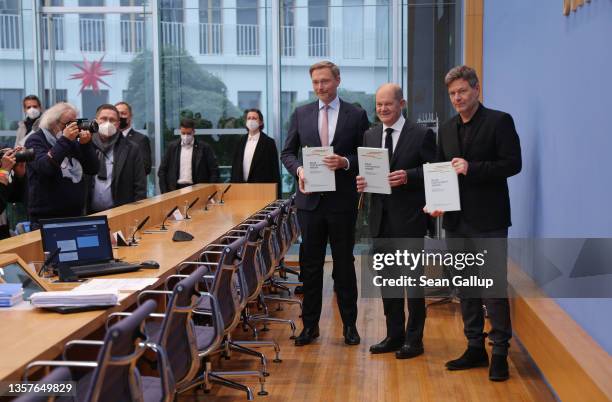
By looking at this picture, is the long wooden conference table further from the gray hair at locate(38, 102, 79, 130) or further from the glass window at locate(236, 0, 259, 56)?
the glass window at locate(236, 0, 259, 56)

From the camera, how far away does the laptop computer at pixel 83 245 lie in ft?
13.2

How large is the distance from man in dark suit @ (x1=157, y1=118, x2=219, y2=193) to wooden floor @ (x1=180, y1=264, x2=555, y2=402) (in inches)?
129

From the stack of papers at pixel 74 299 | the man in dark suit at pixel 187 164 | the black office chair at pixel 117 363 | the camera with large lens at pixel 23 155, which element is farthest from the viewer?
the man in dark suit at pixel 187 164

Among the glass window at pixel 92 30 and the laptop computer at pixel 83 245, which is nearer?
the laptop computer at pixel 83 245

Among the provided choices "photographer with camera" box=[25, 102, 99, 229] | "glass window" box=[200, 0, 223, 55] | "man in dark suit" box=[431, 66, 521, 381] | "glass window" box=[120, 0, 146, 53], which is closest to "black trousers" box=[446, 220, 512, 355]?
"man in dark suit" box=[431, 66, 521, 381]

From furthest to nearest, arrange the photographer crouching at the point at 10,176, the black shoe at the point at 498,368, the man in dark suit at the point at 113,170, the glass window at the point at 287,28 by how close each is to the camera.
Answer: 1. the glass window at the point at 287,28
2. the man in dark suit at the point at 113,170
3. the black shoe at the point at 498,368
4. the photographer crouching at the point at 10,176

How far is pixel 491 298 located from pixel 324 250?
1.26m

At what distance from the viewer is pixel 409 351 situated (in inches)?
207

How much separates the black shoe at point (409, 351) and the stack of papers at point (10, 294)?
2689 mm

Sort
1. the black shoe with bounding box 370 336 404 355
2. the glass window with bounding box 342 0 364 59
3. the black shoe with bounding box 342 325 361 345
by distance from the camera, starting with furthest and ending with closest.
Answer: the glass window with bounding box 342 0 364 59 → the black shoe with bounding box 342 325 361 345 → the black shoe with bounding box 370 336 404 355

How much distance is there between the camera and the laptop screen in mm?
4039

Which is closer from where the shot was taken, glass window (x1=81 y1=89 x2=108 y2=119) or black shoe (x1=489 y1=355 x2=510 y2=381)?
black shoe (x1=489 y1=355 x2=510 y2=381)

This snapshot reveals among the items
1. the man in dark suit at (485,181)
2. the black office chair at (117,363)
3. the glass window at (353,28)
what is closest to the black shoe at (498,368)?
the man in dark suit at (485,181)

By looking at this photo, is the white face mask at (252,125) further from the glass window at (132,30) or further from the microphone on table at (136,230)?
the microphone on table at (136,230)
